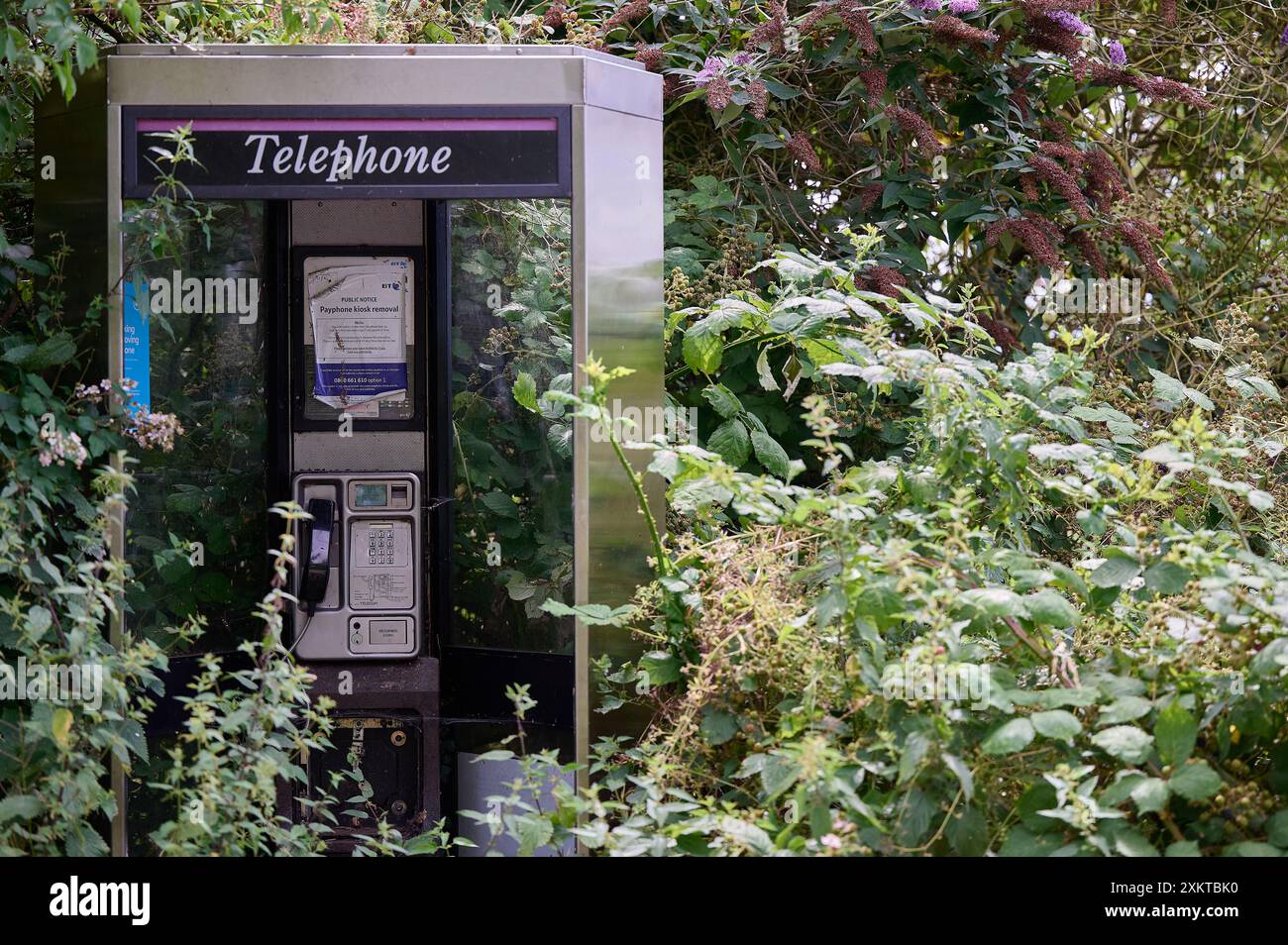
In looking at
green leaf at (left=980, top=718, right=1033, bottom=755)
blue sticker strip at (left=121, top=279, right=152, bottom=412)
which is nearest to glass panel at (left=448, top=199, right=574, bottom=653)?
blue sticker strip at (left=121, top=279, right=152, bottom=412)

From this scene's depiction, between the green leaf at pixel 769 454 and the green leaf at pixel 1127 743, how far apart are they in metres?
1.36

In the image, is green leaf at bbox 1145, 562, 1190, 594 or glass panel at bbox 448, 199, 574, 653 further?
glass panel at bbox 448, 199, 574, 653

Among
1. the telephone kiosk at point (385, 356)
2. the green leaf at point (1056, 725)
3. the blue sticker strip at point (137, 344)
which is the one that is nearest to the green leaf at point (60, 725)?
the telephone kiosk at point (385, 356)

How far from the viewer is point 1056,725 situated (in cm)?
249

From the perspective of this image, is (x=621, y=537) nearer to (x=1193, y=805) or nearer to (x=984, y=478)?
(x=984, y=478)

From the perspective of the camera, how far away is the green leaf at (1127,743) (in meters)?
2.46

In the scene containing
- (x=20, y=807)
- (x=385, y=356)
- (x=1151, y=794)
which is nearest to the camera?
(x=1151, y=794)

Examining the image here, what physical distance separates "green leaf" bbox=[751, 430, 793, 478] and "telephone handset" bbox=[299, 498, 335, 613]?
1.26 metres

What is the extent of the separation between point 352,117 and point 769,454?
143 cm

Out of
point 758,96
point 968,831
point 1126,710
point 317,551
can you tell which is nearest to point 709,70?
point 758,96

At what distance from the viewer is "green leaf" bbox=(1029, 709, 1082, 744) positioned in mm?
2473

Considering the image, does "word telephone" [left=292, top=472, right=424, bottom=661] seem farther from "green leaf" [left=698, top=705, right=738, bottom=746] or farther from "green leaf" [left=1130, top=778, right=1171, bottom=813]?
"green leaf" [left=1130, top=778, right=1171, bottom=813]

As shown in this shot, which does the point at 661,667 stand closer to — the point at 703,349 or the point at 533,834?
the point at 533,834

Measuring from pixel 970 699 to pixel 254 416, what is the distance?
7.59ft
